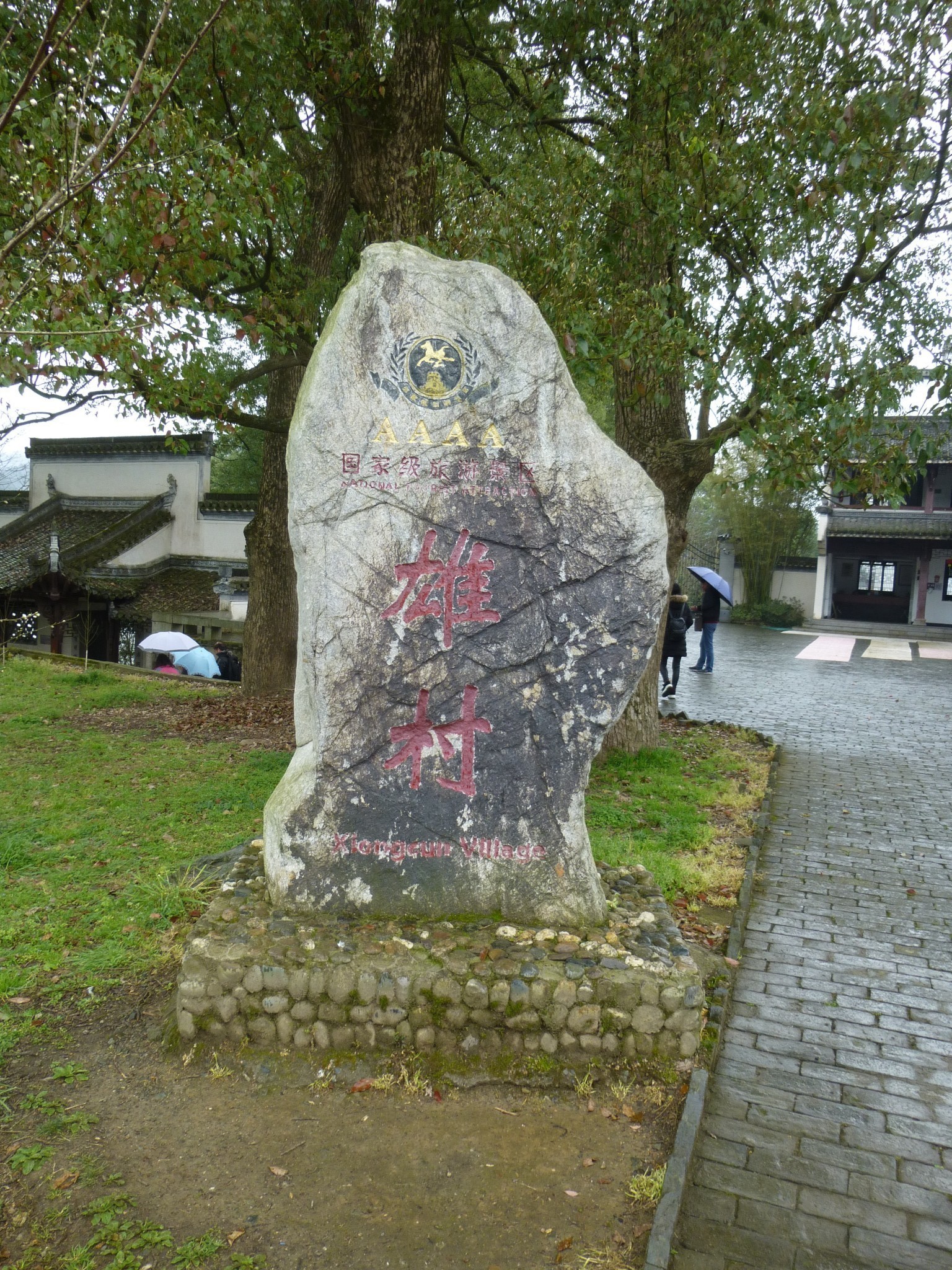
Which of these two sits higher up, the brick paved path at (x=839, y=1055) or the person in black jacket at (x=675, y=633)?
the person in black jacket at (x=675, y=633)

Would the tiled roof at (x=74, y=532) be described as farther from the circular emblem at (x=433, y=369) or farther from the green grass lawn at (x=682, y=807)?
the circular emblem at (x=433, y=369)

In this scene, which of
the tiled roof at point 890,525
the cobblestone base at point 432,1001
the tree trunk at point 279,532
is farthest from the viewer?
the tiled roof at point 890,525

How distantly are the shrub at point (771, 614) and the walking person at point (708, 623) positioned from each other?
13.6 metres

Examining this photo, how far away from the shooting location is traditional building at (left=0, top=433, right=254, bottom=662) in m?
19.9

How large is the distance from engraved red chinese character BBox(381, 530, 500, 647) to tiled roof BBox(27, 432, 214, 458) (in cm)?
1675

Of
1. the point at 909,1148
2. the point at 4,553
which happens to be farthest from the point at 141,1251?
the point at 4,553

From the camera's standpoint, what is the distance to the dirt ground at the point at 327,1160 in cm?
338

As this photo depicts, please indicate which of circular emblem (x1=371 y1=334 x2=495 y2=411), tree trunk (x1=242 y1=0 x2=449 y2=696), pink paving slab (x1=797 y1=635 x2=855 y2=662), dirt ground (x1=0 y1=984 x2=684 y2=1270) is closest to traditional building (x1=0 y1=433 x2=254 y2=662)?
tree trunk (x1=242 y1=0 x2=449 y2=696)

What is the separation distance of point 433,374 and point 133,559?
17.5m

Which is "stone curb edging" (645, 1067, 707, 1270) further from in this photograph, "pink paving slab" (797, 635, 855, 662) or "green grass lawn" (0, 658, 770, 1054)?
A: "pink paving slab" (797, 635, 855, 662)

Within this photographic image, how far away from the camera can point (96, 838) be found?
714 centimetres

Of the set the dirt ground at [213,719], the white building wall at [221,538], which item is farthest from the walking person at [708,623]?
the white building wall at [221,538]

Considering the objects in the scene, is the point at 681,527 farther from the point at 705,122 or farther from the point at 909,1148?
the point at 909,1148

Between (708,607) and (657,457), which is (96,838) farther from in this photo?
(708,607)
